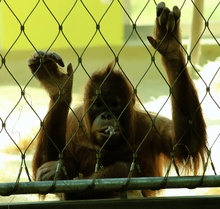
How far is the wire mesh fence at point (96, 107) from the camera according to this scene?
213 cm

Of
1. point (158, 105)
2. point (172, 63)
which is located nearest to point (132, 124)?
point (172, 63)

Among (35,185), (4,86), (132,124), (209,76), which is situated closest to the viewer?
(35,185)

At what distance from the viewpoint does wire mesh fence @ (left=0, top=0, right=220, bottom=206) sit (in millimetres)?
2132

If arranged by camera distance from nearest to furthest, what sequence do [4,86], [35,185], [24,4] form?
[35,185] < [4,86] < [24,4]

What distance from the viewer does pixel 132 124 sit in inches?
108

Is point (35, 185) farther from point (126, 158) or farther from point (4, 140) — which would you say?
point (4, 140)

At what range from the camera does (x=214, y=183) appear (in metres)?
2.09

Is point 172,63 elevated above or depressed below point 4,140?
below

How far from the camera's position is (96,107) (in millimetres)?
2660

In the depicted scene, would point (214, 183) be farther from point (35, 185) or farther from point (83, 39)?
point (83, 39)

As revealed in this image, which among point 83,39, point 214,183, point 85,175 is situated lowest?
point 214,183

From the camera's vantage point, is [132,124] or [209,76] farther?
[209,76]

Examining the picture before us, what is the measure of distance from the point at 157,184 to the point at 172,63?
0.64 meters

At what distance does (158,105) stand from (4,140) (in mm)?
1354
